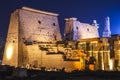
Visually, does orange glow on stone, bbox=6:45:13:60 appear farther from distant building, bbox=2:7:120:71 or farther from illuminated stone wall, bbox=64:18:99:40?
illuminated stone wall, bbox=64:18:99:40

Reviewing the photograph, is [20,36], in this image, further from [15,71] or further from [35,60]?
[15,71]

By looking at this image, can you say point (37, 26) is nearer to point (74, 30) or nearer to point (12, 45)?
point (12, 45)

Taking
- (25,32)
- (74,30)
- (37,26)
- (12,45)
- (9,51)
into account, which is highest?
(37,26)

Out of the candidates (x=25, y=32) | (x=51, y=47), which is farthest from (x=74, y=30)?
(x=51, y=47)

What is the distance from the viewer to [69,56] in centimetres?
3319

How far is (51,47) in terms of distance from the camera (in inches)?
1399

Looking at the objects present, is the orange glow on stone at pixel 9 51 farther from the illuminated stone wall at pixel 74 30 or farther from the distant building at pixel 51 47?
the illuminated stone wall at pixel 74 30

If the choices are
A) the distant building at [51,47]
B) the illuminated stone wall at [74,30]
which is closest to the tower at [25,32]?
the distant building at [51,47]

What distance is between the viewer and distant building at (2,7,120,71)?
32.9 m

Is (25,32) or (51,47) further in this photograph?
(25,32)

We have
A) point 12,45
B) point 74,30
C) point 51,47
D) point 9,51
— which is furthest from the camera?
point 74,30

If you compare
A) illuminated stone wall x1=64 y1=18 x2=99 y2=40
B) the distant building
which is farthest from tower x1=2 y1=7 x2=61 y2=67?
illuminated stone wall x1=64 y1=18 x2=99 y2=40

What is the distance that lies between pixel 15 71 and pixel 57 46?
1586 cm

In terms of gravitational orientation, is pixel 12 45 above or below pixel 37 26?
below
